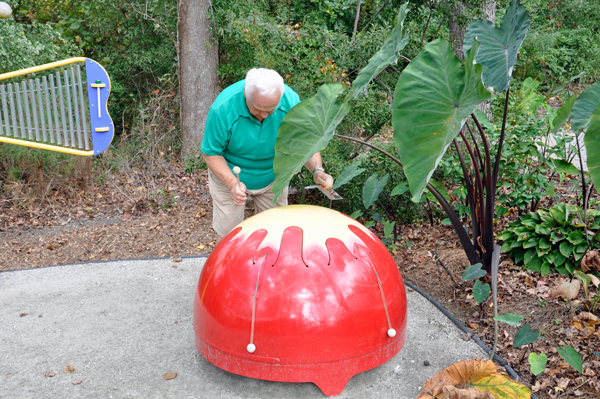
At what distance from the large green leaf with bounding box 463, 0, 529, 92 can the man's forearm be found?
66.8 inches

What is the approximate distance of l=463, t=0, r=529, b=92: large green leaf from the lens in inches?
108

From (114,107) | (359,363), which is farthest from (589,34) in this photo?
(359,363)

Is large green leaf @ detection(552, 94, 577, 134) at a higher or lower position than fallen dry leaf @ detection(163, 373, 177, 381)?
higher

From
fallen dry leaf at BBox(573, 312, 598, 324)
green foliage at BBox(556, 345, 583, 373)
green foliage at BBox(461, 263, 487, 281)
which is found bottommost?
fallen dry leaf at BBox(573, 312, 598, 324)

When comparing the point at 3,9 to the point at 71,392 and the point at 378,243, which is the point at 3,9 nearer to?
the point at 71,392

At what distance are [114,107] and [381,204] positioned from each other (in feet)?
19.9

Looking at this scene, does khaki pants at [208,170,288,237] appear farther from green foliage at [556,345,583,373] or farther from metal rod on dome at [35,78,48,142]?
metal rod on dome at [35,78,48,142]

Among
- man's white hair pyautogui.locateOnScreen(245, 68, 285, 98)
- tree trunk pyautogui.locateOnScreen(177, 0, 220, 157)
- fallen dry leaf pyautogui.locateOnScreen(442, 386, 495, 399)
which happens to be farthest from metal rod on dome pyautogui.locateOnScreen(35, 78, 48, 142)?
fallen dry leaf pyautogui.locateOnScreen(442, 386, 495, 399)

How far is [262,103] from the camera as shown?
3.10 metres

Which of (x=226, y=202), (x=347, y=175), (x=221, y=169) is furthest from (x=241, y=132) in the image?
(x=347, y=175)

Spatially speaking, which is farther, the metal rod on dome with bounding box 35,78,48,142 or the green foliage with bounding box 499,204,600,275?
the metal rod on dome with bounding box 35,78,48,142

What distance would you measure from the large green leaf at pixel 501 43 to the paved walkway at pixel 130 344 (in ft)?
5.25

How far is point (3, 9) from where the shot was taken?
573 cm

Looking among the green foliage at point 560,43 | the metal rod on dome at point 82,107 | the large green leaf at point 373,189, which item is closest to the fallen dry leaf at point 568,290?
the large green leaf at point 373,189
